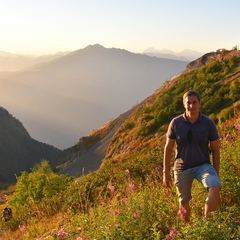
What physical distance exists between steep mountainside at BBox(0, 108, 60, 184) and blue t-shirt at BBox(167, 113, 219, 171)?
393 ft

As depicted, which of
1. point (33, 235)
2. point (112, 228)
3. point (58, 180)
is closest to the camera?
point (112, 228)

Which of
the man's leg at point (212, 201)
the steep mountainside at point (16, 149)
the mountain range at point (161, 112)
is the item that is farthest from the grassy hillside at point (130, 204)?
the steep mountainside at point (16, 149)

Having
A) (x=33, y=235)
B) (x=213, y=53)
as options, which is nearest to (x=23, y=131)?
(x=213, y=53)

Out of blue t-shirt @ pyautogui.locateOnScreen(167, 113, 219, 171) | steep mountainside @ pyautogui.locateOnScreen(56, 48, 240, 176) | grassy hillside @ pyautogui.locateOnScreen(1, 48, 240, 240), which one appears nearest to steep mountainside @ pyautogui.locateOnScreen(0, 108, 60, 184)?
steep mountainside @ pyautogui.locateOnScreen(56, 48, 240, 176)

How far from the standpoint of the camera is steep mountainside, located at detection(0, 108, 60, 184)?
12662cm

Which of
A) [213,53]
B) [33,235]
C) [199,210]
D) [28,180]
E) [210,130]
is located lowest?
[28,180]

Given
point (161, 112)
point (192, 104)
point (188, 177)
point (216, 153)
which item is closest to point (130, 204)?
point (188, 177)

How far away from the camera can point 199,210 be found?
15.8 feet

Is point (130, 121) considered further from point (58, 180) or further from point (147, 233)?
point (147, 233)

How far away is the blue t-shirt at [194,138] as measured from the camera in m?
4.47

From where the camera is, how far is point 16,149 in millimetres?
136875

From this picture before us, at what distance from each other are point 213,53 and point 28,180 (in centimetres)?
4138

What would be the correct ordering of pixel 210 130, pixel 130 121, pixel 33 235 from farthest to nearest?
pixel 130 121 < pixel 33 235 < pixel 210 130

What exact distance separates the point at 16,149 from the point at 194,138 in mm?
139856
